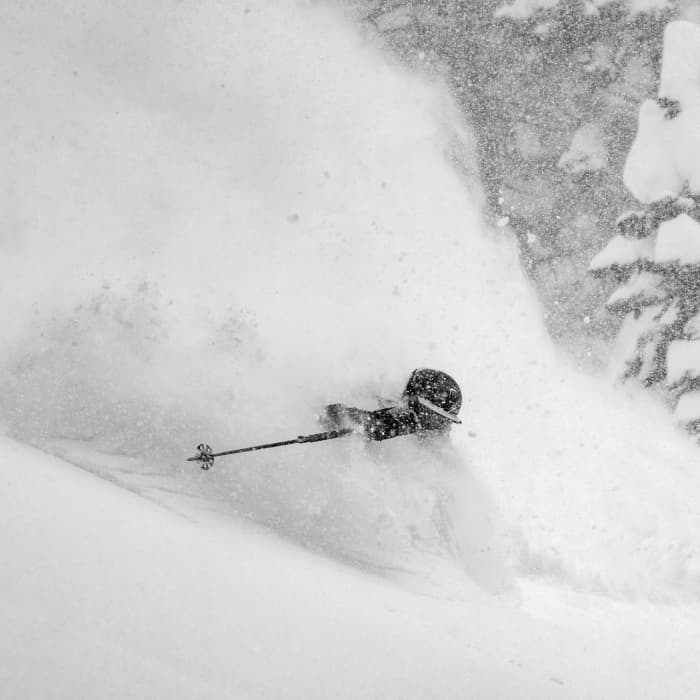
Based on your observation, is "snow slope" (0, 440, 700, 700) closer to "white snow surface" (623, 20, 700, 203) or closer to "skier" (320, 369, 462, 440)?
"skier" (320, 369, 462, 440)

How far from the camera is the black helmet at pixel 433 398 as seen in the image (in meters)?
3.66

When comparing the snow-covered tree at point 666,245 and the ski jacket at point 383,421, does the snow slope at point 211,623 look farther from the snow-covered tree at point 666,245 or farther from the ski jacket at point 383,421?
the snow-covered tree at point 666,245

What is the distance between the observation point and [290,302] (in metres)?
→ 5.06

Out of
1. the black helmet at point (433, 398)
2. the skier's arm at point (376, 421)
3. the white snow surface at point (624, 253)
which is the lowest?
the skier's arm at point (376, 421)

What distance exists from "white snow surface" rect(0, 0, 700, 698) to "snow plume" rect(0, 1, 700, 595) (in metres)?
0.02

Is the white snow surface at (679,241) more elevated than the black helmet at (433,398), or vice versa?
the white snow surface at (679,241)

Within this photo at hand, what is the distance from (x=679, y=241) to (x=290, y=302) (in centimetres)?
463

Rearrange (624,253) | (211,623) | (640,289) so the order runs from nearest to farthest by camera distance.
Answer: (211,623) → (624,253) → (640,289)

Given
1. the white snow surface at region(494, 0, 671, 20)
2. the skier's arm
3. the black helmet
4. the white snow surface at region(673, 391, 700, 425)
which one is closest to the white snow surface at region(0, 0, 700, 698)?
the skier's arm

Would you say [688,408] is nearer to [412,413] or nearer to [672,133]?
[672,133]

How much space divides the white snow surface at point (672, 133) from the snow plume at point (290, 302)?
1.91 metres

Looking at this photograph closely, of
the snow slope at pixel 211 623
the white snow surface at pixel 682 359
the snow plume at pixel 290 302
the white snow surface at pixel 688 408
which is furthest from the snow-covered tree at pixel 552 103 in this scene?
the snow slope at pixel 211 623

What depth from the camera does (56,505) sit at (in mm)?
2297

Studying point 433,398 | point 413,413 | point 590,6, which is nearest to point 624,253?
point 590,6
